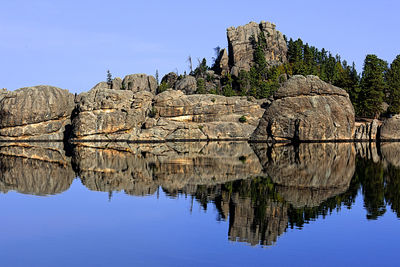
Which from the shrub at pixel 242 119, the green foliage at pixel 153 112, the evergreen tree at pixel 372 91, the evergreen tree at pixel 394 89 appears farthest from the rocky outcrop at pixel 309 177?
the evergreen tree at pixel 394 89

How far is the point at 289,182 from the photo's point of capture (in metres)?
Result: 34.9

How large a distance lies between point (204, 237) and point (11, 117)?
321 ft

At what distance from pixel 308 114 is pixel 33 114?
65.7 m

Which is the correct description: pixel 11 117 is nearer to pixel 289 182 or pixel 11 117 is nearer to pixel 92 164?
pixel 92 164

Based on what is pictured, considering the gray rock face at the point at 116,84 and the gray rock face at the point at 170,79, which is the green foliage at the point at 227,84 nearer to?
the gray rock face at the point at 170,79

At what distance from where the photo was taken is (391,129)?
94.3m

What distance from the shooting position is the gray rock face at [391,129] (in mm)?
94000

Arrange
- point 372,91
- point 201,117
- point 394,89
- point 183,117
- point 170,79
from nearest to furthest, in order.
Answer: point 372,91 < point 183,117 < point 201,117 < point 394,89 < point 170,79

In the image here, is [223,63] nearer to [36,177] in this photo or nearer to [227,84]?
[227,84]

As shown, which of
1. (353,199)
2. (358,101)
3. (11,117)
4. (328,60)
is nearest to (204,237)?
(353,199)

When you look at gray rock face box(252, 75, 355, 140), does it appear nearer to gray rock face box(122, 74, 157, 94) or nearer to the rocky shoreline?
the rocky shoreline

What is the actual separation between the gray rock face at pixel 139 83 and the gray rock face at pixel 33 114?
3873 centimetres

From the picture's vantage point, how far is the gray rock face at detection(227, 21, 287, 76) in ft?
525

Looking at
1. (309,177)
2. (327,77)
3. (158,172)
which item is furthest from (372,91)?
(158,172)
